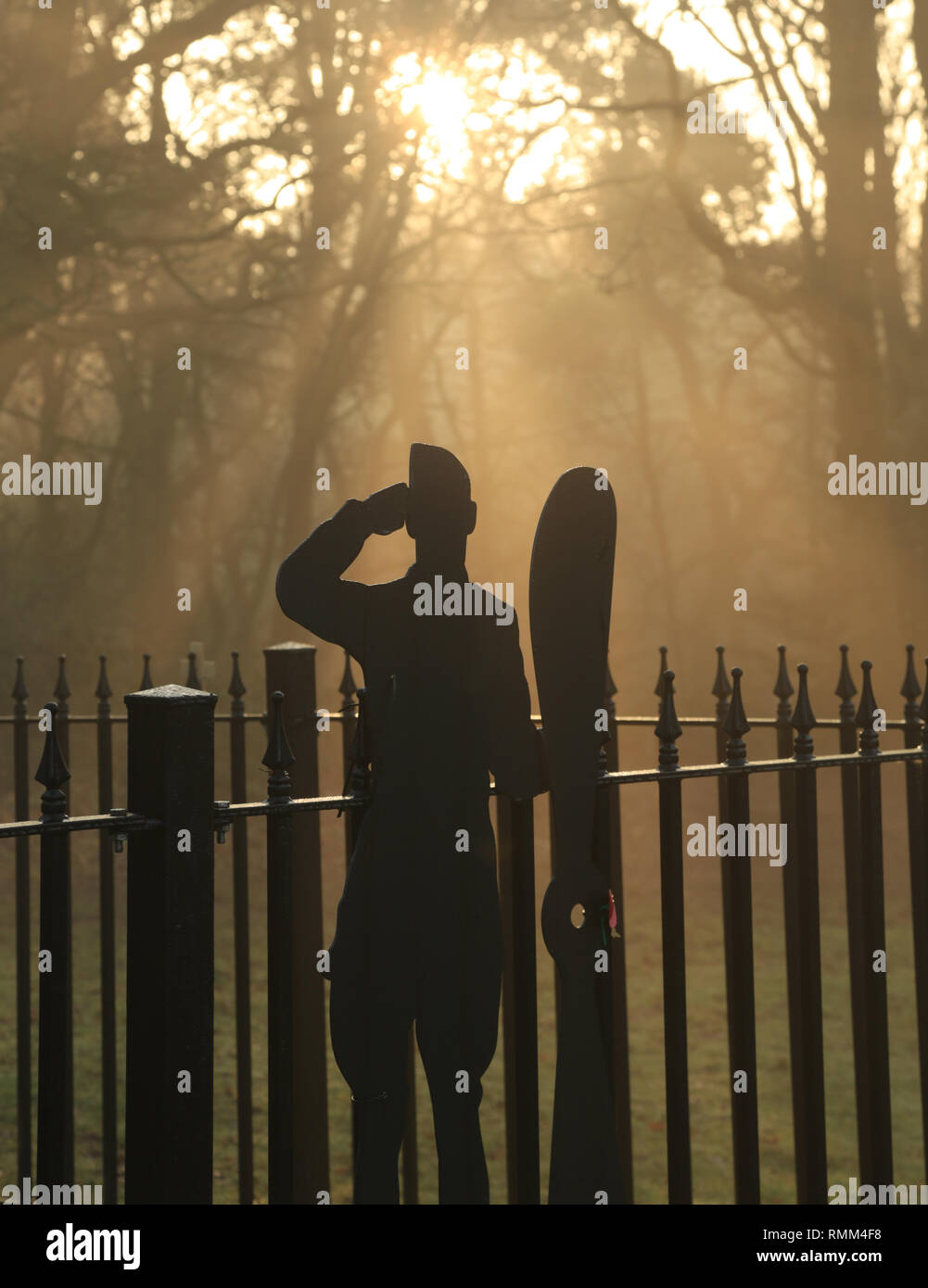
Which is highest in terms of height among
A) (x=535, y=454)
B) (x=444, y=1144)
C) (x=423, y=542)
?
(x=535, y=454)

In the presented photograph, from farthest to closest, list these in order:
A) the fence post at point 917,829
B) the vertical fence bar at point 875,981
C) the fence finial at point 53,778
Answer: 1. the fence post at point 917,829
2. the vertical fence bar at point 875,981
3. the fence finial at point 53,778

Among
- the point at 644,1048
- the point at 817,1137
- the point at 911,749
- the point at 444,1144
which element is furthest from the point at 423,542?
the point at 644,1048

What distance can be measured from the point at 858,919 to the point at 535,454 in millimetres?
11414

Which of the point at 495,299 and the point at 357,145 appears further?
the point at 495,299

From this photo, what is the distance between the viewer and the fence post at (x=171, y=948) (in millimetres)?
2359

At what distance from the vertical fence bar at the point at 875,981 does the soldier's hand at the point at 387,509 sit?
1.59 meters

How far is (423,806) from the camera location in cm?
251

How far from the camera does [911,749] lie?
3.44 metres

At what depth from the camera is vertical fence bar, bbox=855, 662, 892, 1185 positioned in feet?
10.9

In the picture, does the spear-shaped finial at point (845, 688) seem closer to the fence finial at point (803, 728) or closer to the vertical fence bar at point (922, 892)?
the vertical fence bar at point (922, 892)

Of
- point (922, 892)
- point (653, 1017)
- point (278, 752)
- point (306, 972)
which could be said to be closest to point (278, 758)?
point (278, 752)

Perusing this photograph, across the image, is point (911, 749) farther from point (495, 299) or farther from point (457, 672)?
point (495, 299)

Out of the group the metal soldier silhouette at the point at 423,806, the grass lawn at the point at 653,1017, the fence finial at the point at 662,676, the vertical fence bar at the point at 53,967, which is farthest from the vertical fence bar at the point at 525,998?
the grass lawn at the point at 653,1017

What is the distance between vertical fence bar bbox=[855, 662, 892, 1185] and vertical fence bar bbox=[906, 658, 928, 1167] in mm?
130
